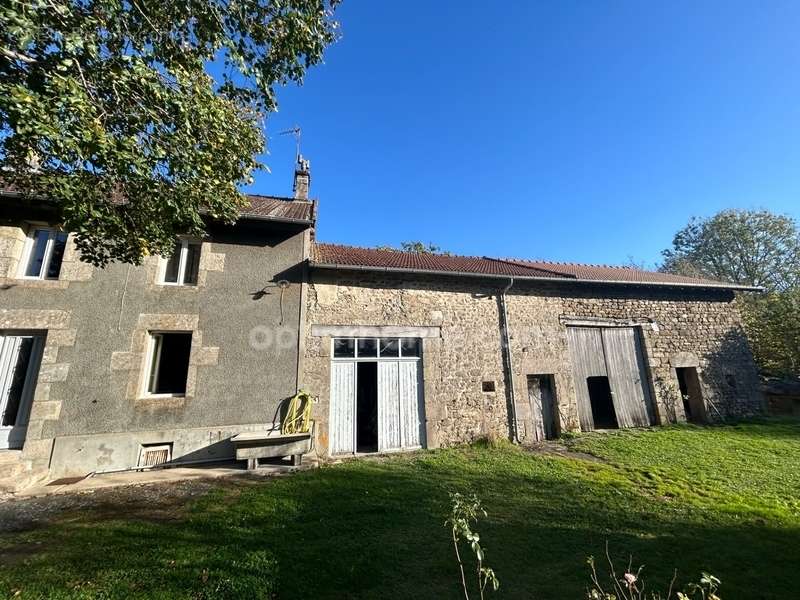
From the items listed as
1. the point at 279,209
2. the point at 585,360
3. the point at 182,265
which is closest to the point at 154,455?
the point at 182,265

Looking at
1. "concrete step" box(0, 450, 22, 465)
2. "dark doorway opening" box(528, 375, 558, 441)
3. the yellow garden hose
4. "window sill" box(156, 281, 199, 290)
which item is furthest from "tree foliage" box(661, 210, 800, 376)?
"concrete step" box(0, 450, 22, 465)

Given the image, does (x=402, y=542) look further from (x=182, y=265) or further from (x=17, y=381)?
(x=17, y=381)

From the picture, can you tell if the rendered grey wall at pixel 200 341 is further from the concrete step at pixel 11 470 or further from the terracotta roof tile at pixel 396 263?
the terracotta roof tile at pixel 396 263

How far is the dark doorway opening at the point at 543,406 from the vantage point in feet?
27.7

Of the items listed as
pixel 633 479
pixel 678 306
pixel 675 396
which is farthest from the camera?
pixel 678 306

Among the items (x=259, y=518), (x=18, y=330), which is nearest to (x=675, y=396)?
(x=259, y=518)

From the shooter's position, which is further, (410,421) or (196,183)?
(410,421)

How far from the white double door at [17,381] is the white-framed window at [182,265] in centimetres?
235

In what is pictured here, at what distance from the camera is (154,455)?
598 cm

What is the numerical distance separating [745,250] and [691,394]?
21191mm

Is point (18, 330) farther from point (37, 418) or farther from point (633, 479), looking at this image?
point (633, 479)

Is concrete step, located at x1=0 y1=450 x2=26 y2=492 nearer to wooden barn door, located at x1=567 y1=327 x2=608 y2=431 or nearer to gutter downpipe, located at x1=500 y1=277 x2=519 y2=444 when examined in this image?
gutter downpipe, located at x1=500 y1=277 x2=519 y2=444

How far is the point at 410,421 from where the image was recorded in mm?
7555

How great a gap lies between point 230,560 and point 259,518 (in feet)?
2.89
